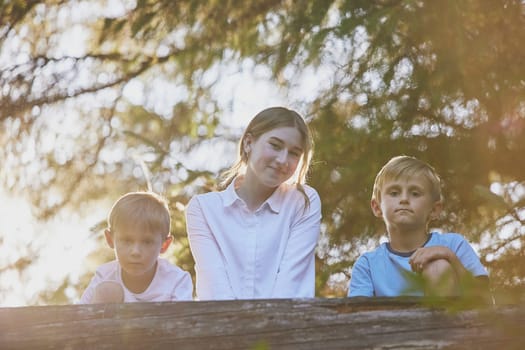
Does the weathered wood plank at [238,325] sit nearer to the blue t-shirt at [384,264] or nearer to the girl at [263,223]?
the blue t-shirt at [384,264]

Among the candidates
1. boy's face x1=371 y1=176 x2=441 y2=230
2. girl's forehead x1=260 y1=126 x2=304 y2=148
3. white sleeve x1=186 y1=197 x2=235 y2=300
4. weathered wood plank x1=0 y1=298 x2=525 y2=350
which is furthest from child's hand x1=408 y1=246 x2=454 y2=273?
weathered wood plank x1=0 y1=298 x2=525 y2=350

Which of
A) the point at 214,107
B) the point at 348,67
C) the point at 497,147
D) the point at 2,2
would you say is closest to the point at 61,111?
the point at 2,2

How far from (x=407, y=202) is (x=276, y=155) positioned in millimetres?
569

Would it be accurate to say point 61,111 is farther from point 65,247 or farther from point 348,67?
point 348,67

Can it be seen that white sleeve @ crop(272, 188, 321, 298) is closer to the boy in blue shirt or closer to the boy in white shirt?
the boy in blue shirt

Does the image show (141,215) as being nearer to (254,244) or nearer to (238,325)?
(254,244)

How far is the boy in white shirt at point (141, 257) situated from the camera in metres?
3.49

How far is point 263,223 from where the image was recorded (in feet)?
12.0

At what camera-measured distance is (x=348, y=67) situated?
5.37 metres

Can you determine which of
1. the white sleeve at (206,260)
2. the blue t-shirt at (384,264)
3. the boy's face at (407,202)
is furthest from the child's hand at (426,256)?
the white sleeve at (206,260)

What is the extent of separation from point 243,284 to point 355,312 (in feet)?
6.30

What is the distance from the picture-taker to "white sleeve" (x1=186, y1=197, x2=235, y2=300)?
3.47 metres

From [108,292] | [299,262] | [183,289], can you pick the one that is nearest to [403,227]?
A: [299,262]

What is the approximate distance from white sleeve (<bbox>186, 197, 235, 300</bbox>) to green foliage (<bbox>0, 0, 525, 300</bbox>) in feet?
4.66
